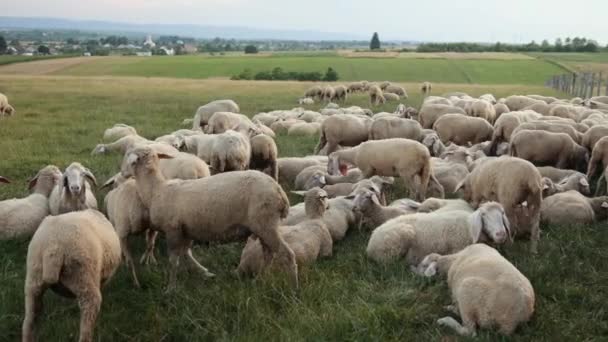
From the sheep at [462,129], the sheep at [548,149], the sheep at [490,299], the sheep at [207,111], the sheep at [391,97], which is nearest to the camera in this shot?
the sheep at [490,299]

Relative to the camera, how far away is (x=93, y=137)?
56.0ft

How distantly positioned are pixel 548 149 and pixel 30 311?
30.9 feet

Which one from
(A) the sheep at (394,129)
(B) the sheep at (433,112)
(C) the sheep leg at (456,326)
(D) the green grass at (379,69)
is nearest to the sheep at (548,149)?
(A) the sheep at (394,129)

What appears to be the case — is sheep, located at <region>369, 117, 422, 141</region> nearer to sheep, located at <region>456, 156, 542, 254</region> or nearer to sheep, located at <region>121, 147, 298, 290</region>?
sheep, located at <region>456, 156, 542, 254</region>

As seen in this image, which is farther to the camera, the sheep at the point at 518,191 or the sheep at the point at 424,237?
the sheep at the point at 518,191

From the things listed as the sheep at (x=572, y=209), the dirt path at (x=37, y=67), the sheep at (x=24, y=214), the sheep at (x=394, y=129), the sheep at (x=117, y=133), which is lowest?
the dirt path at (x=37, y=67)

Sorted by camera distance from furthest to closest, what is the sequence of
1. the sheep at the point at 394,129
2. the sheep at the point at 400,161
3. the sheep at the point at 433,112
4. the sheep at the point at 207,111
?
the sheep at the point at 207,111 < the sheep at the point at 433,112 < the sheep at the point at 394,129 < the sheep at the point at 400,161

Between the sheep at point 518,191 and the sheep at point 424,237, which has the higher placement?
the sheep at point 518,191

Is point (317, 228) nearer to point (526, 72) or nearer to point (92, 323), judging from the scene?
point (92, 323)

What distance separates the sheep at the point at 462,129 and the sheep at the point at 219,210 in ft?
30.1

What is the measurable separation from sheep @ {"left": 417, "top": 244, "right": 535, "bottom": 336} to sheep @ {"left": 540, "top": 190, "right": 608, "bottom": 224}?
10.5 ft

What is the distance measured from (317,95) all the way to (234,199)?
27623 mm

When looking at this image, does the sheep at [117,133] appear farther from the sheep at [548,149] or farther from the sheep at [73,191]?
the sheep at [548,149]

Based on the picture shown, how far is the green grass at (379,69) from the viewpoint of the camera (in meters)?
58.8
